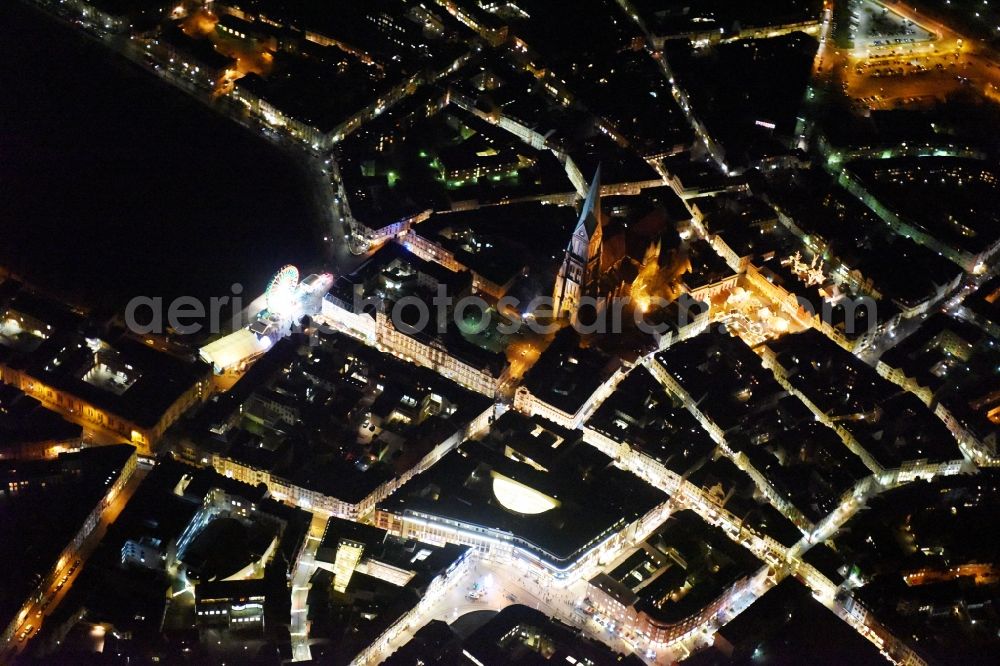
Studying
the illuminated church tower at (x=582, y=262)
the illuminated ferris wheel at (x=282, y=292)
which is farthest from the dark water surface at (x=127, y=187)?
the illuminated church tower at (x=582, y=262)

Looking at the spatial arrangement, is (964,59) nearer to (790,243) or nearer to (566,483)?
(790,243)

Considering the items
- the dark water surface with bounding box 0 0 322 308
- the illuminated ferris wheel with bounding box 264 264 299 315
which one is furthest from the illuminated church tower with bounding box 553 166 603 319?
the dark water surface with bounding box 0 0 322 308

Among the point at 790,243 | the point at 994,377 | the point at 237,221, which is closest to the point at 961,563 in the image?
the point at 994,377

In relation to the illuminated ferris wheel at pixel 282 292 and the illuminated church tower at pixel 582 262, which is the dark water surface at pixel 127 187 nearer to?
the illuminated ferris wheel at pixel 282 292

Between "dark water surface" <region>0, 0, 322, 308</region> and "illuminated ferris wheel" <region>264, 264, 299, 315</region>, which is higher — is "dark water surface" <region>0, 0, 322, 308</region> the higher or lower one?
the higher one

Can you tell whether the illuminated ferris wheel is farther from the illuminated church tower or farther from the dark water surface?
the illuminated church tower

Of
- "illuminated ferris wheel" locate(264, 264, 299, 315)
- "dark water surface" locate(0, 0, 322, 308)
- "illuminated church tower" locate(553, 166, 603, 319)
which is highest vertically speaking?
"dark water surface" locate(0, 0, 322, 308)

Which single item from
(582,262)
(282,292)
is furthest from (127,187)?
(582,262)
